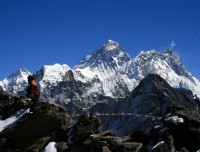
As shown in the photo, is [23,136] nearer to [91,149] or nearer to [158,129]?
[91,149]

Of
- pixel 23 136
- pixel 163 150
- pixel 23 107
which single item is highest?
pixel 23 107

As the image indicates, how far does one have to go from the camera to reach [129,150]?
23094 millimetres

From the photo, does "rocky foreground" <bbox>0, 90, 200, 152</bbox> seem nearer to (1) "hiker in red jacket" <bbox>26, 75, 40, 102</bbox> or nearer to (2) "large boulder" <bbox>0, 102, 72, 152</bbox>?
(2) "large boulder" <bbox>0, 102, 72, 152</bbox>

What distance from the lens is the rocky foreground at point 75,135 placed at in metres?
23.2

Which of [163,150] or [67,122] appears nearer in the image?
[163,150]

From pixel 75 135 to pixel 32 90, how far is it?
→ 5.04 meters

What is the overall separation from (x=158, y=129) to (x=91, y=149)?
471 cm

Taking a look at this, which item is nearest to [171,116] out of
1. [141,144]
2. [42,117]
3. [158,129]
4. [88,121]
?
[158,129]

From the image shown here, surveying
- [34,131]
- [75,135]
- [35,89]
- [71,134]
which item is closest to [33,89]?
[35,89]

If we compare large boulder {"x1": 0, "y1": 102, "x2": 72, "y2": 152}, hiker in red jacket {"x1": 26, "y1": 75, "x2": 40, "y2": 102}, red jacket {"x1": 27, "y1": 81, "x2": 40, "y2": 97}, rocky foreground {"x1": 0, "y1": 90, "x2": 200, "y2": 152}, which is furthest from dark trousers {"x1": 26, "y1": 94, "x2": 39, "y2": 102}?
large boulder {"x1": 0, "y1": 102, "x2": 72, "y2": 152}

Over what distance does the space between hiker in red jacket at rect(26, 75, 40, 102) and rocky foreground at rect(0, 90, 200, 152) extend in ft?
4.95

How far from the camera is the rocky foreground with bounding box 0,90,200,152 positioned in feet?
76.1

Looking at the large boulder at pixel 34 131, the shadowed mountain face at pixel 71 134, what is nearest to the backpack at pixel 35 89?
the shadowed mountain face at pixel 71 134

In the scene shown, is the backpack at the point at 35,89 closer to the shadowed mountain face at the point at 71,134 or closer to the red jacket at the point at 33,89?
the red jacket at the point at 33,89
